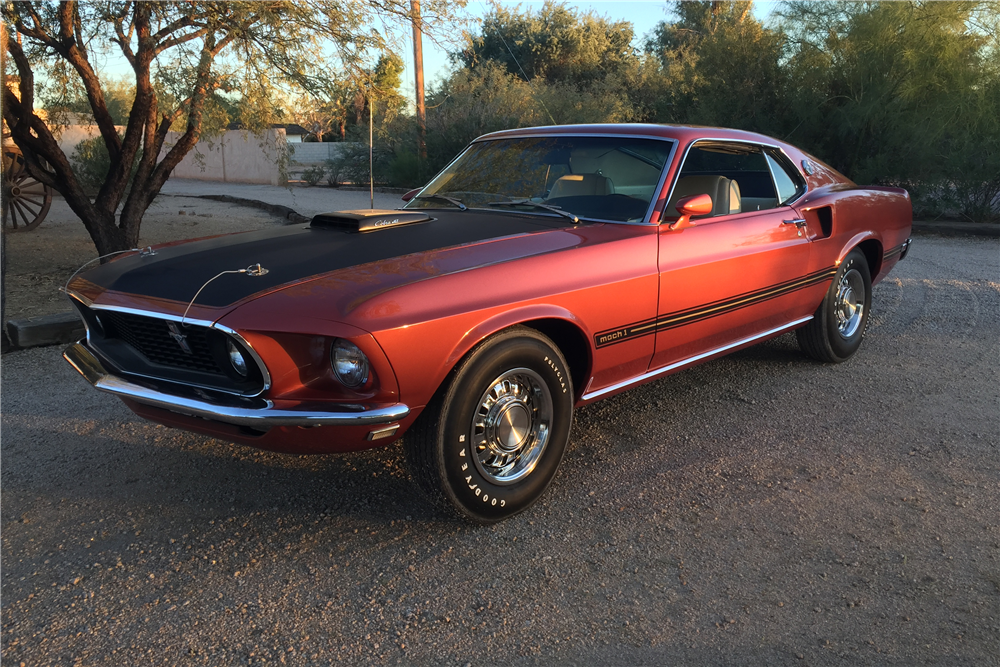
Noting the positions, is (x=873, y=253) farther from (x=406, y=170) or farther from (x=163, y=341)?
(x=406, y=170)

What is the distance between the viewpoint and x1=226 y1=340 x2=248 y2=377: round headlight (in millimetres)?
2734

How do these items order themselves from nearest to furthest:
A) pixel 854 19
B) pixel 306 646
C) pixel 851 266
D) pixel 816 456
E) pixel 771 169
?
pixel 306 646, pixel 816 456, pixel 771 169, pixel 851 266, pixel 854 19

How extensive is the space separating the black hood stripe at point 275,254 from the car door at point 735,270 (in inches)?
24.0

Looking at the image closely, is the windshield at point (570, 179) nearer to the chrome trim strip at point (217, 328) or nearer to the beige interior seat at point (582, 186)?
the beige interior seat at point (582, 186)

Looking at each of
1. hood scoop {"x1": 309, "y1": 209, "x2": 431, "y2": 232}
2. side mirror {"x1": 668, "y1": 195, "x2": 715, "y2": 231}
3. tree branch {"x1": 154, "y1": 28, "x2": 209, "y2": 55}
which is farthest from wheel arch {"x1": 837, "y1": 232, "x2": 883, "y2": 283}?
tree branch {"x1": 154, "y1": 28, "x2": 209, "y2": 55}

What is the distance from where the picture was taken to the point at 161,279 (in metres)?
3.07

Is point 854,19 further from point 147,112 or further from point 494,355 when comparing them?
point 494,355

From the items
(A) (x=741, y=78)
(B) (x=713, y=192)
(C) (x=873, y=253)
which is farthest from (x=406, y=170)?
(B) (x=713, y=192)

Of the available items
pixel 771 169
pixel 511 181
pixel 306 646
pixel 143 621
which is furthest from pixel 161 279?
pixel 771 169

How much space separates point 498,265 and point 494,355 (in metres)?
0.37

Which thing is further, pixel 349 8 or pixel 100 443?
pixel 349 8

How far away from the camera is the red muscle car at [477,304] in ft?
8.79

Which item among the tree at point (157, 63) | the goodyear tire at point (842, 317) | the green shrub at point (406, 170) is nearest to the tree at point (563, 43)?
the green shrub at point (406, 170)

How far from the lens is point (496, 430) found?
3.10 metres
